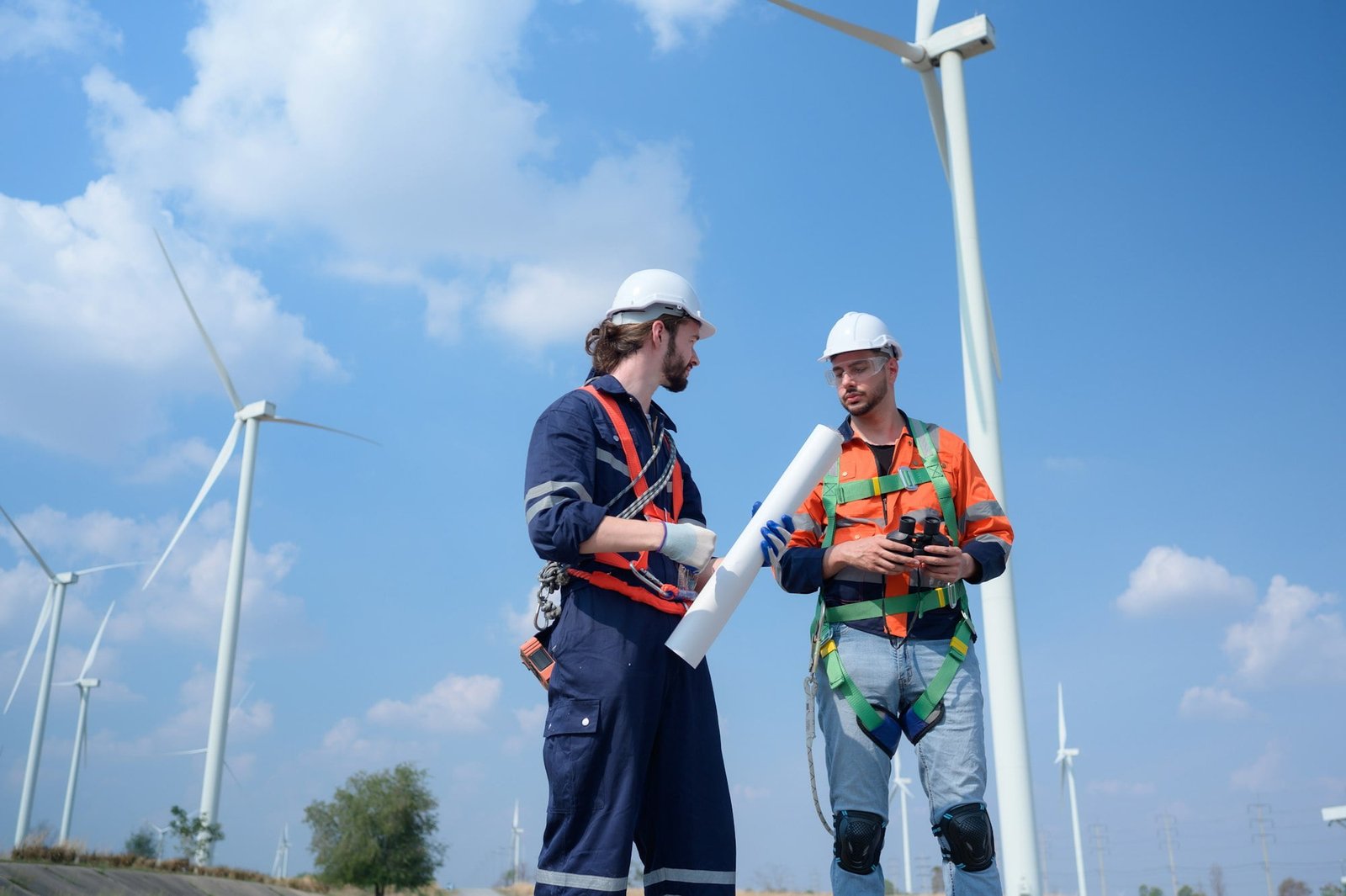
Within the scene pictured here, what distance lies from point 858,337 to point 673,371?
133 cm

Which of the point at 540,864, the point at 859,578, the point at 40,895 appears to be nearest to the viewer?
the point at 540,864

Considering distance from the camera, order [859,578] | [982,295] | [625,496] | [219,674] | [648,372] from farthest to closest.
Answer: [219,674] → [982,295] → [859,578] → [648,372] → [625,496]

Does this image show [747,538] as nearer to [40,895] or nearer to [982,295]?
[40,895]

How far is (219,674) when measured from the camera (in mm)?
38656

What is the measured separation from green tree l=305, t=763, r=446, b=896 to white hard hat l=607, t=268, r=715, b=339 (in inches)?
1626

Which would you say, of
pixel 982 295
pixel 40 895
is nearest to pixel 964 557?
pixel 40 895

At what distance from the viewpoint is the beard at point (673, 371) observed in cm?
535

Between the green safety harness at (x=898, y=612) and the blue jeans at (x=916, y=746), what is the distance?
4 centimetres

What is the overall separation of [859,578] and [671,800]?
1723mm

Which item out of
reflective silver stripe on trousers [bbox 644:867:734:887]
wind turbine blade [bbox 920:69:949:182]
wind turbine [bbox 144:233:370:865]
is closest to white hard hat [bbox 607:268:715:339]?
reflective silver stripe on trousers [bbox 644:867:734:887]

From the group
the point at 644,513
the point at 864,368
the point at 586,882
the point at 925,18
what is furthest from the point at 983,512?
the point at 925,18

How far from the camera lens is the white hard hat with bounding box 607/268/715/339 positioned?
5.32 m

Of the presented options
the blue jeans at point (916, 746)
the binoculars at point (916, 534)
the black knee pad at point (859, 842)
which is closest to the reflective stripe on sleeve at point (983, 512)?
the binoculars at point (916, 534)

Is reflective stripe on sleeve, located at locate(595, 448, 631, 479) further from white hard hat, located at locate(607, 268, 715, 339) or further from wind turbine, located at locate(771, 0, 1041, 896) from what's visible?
wind turbine, located at locate(771, 0, 1041, 896)
